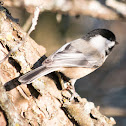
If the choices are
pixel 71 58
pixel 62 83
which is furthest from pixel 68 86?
pixel 71 58

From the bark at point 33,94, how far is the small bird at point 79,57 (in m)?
0.10

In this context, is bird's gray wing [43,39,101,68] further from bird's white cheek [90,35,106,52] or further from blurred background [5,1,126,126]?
blurred background [5,1,126,126]

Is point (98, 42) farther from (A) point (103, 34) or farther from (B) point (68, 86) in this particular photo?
(B) point (68, 86)

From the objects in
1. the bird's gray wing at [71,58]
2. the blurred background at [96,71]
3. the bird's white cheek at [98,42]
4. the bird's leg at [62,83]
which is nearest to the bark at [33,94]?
the bird's leg at [62,83]

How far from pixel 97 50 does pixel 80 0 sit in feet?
3.14

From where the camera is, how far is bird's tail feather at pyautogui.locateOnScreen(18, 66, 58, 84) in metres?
1.76

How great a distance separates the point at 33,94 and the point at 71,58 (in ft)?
1.76

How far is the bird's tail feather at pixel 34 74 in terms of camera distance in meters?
1.76

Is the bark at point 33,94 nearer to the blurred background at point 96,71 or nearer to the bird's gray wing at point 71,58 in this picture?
the bird's gray wing at point 71,58

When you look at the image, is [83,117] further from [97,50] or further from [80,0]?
[80,0]

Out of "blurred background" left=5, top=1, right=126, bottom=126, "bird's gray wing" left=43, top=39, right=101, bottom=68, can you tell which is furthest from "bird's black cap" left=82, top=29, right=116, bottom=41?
"blurred background" left=5, top=1, right=126, bottom=126

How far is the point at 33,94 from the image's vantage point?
189 cm

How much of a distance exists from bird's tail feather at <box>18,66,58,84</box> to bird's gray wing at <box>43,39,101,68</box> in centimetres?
8

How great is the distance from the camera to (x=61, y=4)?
123 inches
